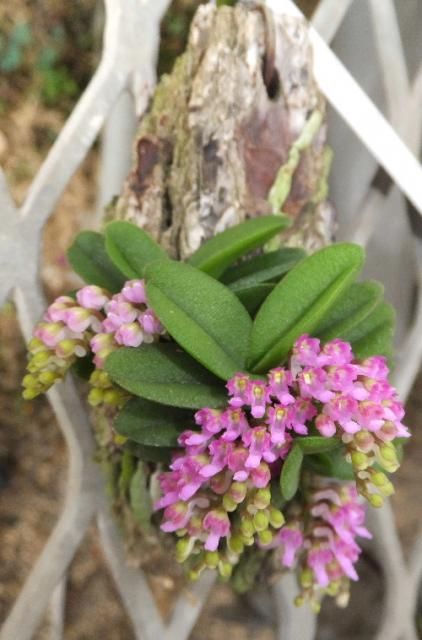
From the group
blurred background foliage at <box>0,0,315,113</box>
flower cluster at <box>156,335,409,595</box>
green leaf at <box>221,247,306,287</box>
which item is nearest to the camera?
flower cluster at <box>156,335,409,595</box>

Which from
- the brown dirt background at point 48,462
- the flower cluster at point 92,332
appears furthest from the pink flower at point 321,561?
the brown dirt background at point 48,462

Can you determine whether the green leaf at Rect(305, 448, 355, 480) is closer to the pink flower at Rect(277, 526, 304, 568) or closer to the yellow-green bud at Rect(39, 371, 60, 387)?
the pink flower at Rect(277, 526, 304, 568)

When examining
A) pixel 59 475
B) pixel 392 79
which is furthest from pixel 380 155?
pixel 59 475

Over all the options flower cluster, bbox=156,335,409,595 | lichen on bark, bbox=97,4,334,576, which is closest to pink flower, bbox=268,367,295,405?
flower cluster, bbox=156,335,409,595

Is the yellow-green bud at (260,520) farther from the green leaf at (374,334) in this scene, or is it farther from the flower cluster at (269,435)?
the green leaf at (374,334)

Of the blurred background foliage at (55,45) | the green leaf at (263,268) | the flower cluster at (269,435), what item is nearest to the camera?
the flower cluster at (269,435)

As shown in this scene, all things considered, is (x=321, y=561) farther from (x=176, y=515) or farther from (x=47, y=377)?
(x=47, y=377)
